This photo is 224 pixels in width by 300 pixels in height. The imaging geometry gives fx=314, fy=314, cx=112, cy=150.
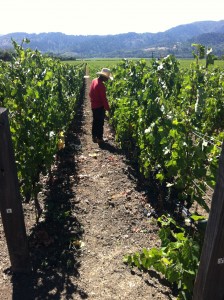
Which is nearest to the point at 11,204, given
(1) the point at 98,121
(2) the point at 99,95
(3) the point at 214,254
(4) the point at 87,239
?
(4) the point at 87,239

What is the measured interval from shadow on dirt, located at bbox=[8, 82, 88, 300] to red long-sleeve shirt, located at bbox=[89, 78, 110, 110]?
8.48ft

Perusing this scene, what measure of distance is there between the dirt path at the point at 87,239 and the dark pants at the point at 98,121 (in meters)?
1.89

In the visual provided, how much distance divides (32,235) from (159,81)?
349 centimetres

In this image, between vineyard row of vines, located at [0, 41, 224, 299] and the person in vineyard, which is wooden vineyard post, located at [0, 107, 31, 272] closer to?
vineyard row of vines, located at [0, 41, 224, 299]

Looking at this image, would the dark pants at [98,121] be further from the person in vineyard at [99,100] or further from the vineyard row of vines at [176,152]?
the vineyard row of vines at [176,152]

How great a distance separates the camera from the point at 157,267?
2.60 meters

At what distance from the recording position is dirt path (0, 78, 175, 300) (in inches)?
138

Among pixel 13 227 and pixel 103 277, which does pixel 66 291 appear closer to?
pixel 103 277

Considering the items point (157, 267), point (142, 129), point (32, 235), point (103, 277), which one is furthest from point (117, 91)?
point (157, 267)

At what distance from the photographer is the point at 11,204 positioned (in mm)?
3330

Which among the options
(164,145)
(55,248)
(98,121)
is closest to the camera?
(164,145)

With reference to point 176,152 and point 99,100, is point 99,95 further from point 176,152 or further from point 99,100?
point 176,152

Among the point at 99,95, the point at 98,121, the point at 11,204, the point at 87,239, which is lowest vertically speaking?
the point at 87,239

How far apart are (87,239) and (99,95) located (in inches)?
184
